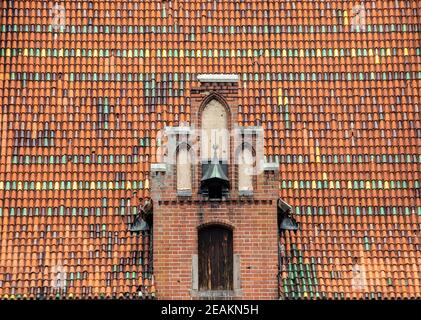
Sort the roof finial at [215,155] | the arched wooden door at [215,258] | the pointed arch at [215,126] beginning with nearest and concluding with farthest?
the arched wooden door at [215,258] → the roof finial at [215,155] → the pointed arch at [215,126]

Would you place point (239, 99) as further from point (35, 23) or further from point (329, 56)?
point (35, 23)

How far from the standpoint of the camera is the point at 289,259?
952 inches

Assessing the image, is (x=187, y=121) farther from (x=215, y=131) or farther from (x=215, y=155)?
(x=215, y=155)

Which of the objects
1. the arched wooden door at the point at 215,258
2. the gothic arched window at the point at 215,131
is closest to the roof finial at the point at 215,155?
the gothic arched window at the point at 215,131

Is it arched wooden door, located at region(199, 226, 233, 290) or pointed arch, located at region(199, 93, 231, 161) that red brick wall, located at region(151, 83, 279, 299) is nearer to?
arched wooden door, located at region(199, 226, 233, 290)

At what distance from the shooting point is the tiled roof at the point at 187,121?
24.0 m

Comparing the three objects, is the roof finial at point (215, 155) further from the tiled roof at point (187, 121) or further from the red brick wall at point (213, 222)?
the tiled roof at point (187, 121)

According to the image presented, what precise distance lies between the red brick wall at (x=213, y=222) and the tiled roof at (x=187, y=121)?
443mm

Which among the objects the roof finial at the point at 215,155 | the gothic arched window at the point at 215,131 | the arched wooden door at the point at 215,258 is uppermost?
the gothic arched window at the point at 215,131

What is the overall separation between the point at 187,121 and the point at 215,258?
3475mm

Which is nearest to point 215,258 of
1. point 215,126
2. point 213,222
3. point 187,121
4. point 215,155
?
point 213,222

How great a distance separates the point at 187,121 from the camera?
2572cm

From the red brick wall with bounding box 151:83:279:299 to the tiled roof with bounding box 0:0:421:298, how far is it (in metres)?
0.44

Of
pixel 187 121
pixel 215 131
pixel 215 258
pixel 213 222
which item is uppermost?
pixel 187 121
